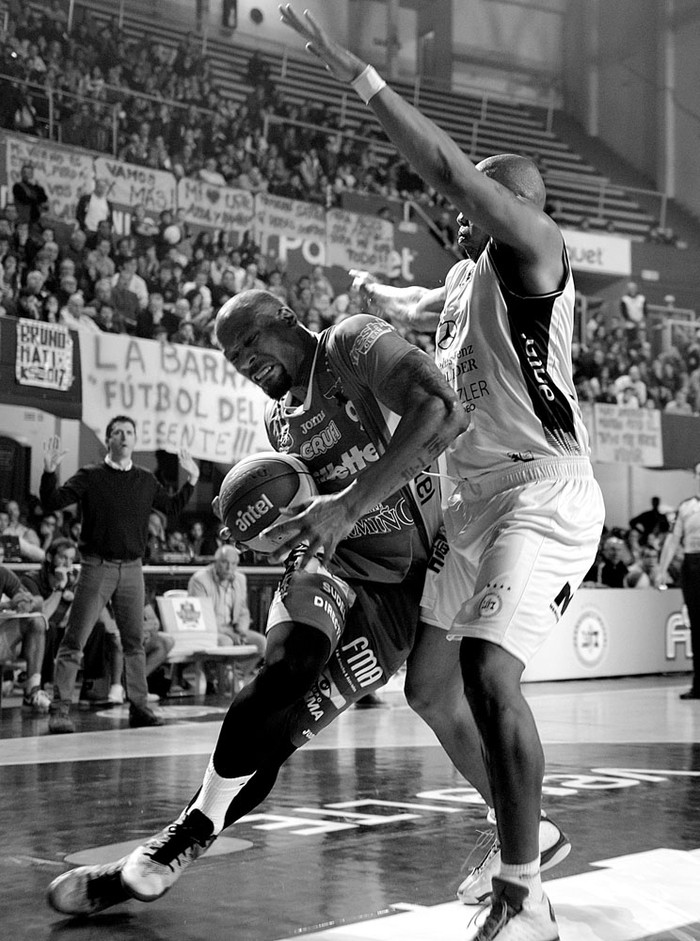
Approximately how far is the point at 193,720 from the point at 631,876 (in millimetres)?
4846

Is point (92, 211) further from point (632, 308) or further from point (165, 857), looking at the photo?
point (165, 857)


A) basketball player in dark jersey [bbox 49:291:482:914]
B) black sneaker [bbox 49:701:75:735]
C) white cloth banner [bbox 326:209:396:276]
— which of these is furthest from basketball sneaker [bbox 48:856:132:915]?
white cloth banner [bbox 326:209:396:276]

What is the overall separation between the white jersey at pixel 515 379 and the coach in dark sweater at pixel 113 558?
4.74 metres

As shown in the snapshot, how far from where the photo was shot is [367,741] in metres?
6.60

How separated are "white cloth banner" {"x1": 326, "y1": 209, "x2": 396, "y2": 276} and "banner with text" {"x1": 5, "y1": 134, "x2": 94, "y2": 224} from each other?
3.89m

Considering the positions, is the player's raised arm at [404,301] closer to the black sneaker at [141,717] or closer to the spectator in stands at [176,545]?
the black sneaker at [141,717]

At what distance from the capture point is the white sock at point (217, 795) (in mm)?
2887

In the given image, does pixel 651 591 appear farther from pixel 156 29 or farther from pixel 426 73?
pixel 426 73

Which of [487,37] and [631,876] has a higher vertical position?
[487,37]

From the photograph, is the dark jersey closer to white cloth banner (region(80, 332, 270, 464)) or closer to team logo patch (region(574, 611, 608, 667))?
white cloth banner (region(80, 332, 270, 464))

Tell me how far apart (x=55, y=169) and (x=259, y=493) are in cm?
1189

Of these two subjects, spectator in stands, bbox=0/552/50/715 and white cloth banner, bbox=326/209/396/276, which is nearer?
spectator in stands, bbox=0/552/50/715

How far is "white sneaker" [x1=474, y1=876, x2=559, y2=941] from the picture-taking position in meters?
2.45

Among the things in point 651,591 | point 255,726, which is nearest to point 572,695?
point 651,591
